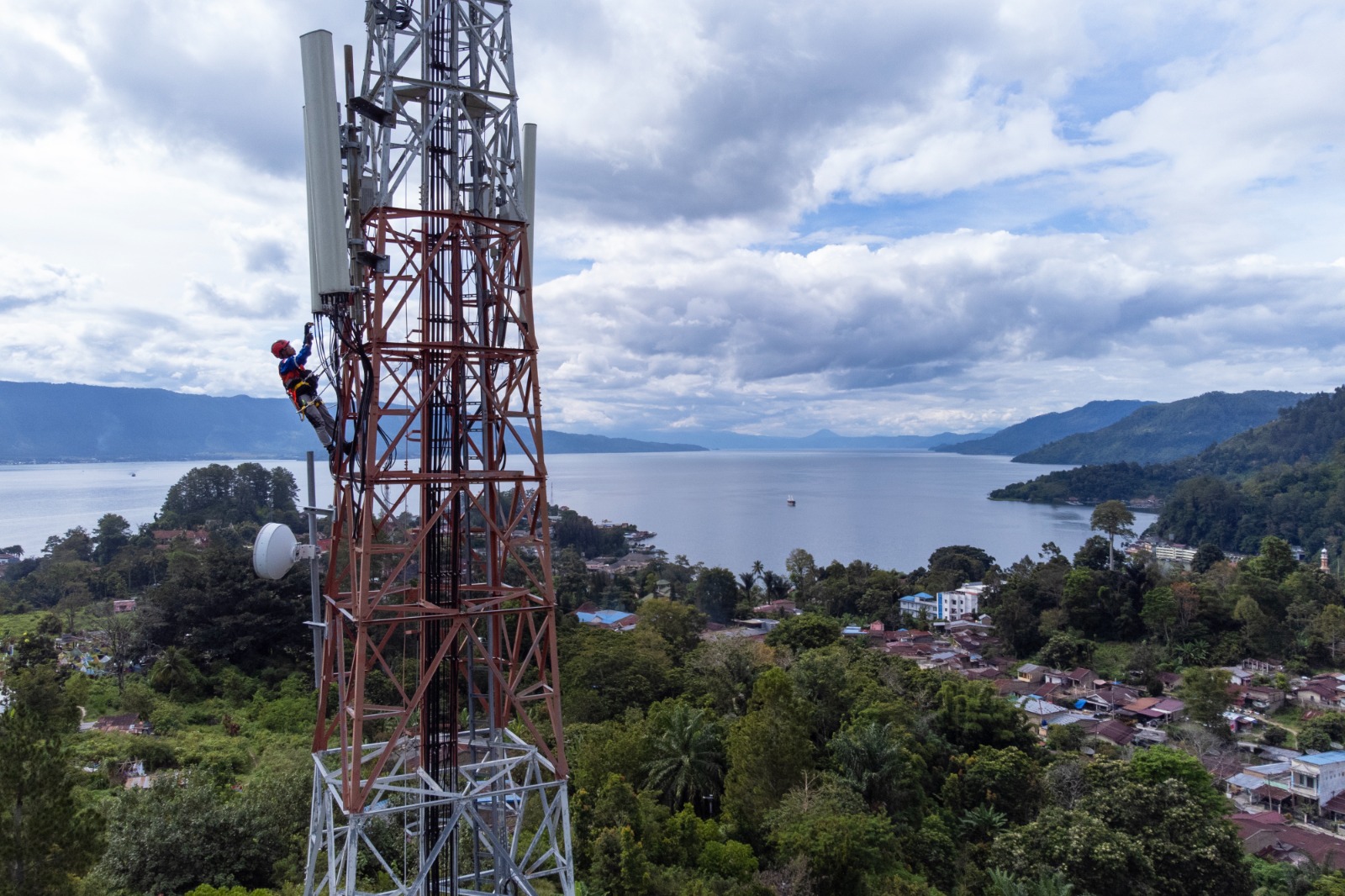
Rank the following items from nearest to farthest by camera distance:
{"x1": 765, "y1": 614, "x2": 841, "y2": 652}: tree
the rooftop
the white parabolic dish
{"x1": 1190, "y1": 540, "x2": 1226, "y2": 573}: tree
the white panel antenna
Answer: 1. the white panel antenna
2. the white parabolic dish
3. the rooftop
4. {"x1": 765, "y1": 614, "x2": 841, "y2": 652}: tree
5. {"x1": 1190, "y1": 540, "x2": 1226, "y2": 573}: tree

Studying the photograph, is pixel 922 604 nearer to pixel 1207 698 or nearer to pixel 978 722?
pixel 1207 698

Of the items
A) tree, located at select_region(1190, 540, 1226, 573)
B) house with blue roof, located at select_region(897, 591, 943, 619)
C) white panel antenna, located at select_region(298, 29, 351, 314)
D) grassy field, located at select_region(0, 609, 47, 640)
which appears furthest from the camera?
tree, located at select_region(1190, 540, 1226, 573)

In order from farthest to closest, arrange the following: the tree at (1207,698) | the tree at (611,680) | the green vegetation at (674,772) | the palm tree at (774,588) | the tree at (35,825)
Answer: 1. the palm tree at (774,588)
2. the tree at (1207,698)
3. the tree at (611,680)
4. the green vegetation at (674,772)
5. the tree at (35,825)

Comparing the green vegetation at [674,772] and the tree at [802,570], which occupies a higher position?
the green vegetation at [674,772]

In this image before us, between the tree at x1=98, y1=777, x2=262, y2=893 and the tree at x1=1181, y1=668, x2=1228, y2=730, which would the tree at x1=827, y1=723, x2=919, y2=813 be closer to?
the tree at x1=98, y1=777, x2=262, y2=893

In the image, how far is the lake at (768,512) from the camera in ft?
242

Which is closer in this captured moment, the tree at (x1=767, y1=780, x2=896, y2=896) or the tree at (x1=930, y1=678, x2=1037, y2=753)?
the tree at (x1=767, y1=780, x2=896, y2=896)

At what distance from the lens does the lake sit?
73688mm

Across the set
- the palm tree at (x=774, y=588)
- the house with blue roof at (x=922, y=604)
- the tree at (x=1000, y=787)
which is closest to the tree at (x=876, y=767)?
the tree at (x=1000, y=787)

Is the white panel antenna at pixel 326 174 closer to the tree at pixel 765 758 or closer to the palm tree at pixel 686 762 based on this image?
the tree at pixel 765 758

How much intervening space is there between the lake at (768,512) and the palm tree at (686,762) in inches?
1966

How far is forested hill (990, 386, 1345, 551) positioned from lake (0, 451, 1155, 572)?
27.7 ft

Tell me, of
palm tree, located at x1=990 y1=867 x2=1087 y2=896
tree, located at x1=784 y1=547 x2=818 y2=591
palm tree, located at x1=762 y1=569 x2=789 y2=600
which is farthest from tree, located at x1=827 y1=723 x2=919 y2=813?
palm tree, located at x1=762 y1=569 x2=789 y2=600

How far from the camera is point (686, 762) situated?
14.1 m
